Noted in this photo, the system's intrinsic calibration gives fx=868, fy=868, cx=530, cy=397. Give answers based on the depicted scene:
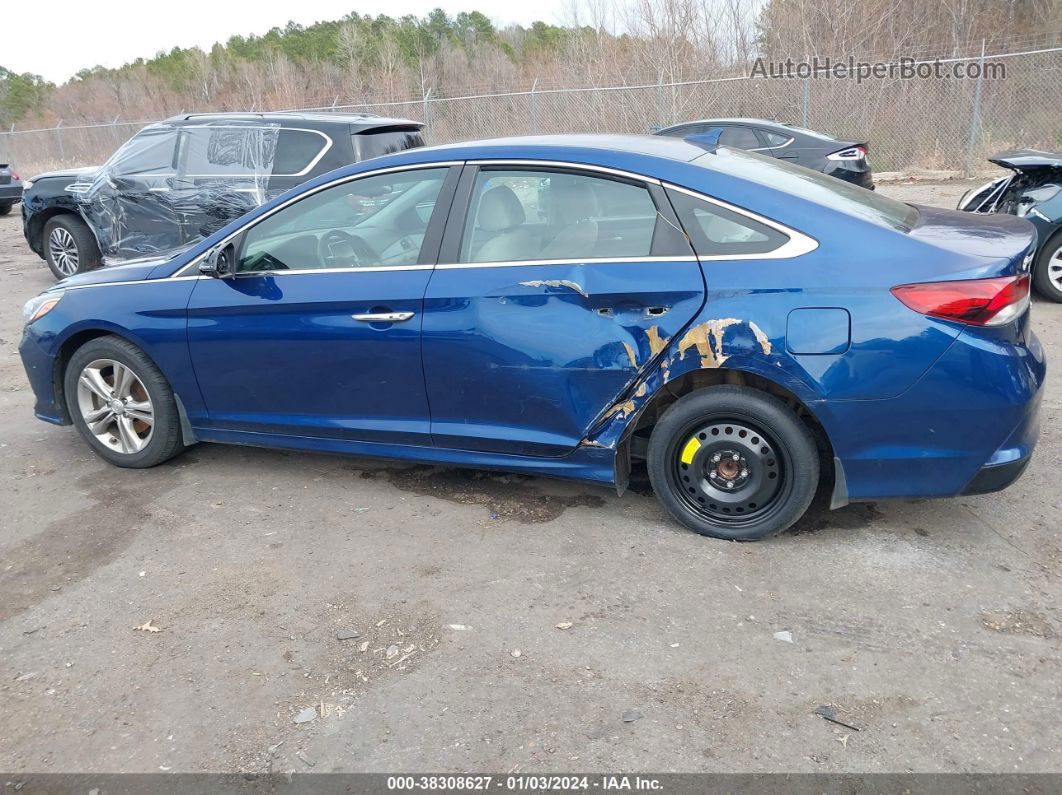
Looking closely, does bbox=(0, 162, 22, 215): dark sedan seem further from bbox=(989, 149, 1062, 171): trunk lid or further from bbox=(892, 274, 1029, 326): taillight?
bbox=(892, 274, 1029, 326): taillight

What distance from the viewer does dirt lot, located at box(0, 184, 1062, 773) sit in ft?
8.66

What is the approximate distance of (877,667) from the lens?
2900 millimetres

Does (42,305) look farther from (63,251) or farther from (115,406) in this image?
(63,251)

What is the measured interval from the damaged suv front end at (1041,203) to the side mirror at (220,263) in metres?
6.27

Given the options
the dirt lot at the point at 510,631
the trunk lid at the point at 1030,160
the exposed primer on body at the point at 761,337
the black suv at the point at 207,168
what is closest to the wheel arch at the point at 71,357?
the dirt lot at the point at 510,631

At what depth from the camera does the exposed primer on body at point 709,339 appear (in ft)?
11.3

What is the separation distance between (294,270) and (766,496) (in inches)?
96.2

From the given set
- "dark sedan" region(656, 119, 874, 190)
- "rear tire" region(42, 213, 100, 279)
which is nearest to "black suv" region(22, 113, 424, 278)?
"rear tire" region(42, 213, 100, 279)

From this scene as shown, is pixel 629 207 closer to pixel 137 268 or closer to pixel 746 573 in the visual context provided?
pixel 746 573

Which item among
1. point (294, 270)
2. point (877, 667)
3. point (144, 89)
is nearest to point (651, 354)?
point (877, 667)

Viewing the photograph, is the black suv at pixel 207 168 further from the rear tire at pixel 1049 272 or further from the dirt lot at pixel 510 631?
the rear tire at pixel 1049 272

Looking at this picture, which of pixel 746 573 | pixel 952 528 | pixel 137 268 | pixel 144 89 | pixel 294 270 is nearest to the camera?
pixel 746 573

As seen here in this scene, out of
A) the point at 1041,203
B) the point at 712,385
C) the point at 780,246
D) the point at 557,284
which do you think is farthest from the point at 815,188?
the point at 1041,203

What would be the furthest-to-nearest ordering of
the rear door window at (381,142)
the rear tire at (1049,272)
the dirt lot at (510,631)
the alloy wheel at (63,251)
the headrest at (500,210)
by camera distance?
the alloy wheel at (63,251) < the rear door window at (381,142) < the rear tire at (1049,272) < the headrest at (500,210) < the dirt lot at (510,631)
